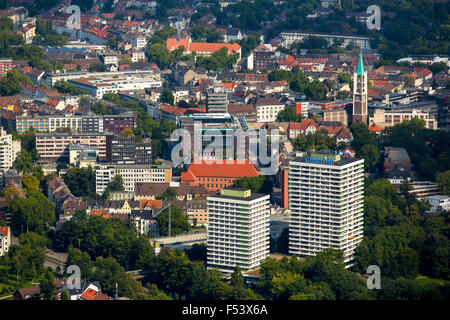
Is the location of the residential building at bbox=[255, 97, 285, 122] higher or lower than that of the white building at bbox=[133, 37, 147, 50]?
lower

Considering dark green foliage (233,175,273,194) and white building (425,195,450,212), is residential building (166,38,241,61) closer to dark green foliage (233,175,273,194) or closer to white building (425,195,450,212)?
dark green foliage (233,175,273,194)

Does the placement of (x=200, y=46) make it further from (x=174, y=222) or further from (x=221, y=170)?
(x=174, y=222)

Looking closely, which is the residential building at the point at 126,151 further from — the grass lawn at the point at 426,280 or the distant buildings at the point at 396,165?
the grass lawn at the point at 426,280

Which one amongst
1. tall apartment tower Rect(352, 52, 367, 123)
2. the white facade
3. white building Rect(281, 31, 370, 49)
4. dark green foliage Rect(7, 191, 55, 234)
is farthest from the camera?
white building Rect(281, 31, 370, 49)

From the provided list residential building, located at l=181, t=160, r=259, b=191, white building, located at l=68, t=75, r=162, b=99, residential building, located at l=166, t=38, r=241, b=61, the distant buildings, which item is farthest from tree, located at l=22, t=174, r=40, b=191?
residential building, located at l=166, t=38, r=241, b=61

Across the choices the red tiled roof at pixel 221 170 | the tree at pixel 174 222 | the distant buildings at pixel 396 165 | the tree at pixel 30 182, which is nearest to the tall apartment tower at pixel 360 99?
the distant buildings at pixel 396 165

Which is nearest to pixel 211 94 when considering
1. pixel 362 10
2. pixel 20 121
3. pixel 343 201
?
pixel 20 121

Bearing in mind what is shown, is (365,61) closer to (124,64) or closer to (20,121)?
(124,64)
